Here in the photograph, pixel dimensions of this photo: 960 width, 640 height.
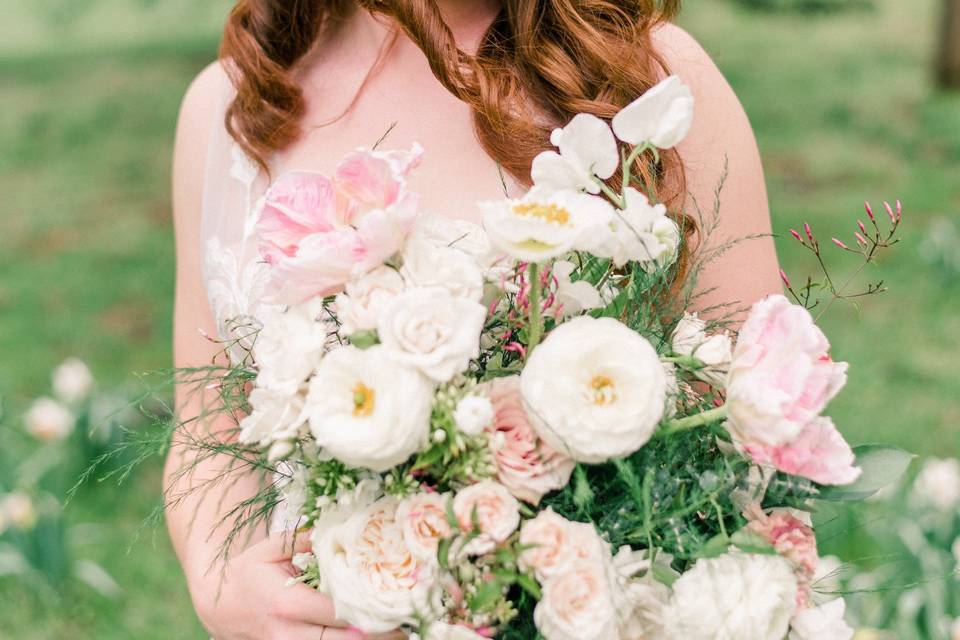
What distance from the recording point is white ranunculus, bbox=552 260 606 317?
117 centimetres

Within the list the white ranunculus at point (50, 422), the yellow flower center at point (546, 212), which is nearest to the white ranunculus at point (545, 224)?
the yellow flower center at point (546, 212)

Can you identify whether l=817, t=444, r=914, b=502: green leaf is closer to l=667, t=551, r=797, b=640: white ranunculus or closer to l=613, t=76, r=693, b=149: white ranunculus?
l=667, t=551, r=797, b=640: white ranunculus

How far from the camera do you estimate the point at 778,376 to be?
107 centimetres

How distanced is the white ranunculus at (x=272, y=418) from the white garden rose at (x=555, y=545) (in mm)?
276

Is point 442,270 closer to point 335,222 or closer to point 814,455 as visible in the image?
point 335,222

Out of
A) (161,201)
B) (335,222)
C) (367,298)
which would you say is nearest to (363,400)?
(367,298)

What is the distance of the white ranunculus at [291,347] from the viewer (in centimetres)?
109

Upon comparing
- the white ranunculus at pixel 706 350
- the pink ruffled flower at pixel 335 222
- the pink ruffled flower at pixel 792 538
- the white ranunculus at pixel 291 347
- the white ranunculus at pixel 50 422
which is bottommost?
the white ranunculus at pixel 50 422

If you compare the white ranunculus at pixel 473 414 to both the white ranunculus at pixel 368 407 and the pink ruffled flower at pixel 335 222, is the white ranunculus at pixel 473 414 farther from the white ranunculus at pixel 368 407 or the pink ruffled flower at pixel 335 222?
the pink ruffled flower at pixel 335 222

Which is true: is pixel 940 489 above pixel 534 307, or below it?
below

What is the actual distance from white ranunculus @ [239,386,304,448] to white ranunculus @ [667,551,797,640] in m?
0.45

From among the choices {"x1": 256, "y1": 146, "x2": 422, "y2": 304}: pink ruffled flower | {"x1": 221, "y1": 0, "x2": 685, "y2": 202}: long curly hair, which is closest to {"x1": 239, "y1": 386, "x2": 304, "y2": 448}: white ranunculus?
{"x1": 256, "y1": 146, "x2": 422, "y2": 304}: pink ruffled flower

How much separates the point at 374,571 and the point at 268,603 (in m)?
0.43

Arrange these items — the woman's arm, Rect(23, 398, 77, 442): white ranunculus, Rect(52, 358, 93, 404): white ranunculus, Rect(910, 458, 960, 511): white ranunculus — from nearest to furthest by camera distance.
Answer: the woman's arm → Rect(910, 458, 960, 511): white ranunculus → Rect(23, 398, 77, 442): white ranunculus → Rect(52, 358, 93, 404): white ranunculus
